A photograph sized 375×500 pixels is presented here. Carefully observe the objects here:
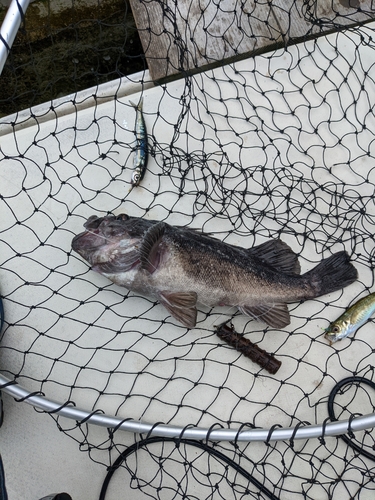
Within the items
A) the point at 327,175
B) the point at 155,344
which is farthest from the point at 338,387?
the point at 327,175

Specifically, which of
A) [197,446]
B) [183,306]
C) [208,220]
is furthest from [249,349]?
[208,220]

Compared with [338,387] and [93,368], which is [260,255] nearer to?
[338,387]

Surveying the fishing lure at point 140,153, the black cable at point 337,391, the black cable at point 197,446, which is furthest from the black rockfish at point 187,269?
the black cable at point 197,446

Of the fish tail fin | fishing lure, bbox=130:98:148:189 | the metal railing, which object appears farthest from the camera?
fishing lure, bbox=130:98:148:189

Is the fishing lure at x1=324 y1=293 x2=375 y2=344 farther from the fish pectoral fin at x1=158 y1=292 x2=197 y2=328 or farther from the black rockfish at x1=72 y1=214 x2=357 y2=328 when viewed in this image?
the fish pectoral fin at x1=158 y1=292 x2=197 y2=328

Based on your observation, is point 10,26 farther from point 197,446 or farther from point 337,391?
point 337,391

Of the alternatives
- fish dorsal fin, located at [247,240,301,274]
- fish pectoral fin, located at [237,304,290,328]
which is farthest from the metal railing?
fish pectoral fin, located at [237,304,290,328]
